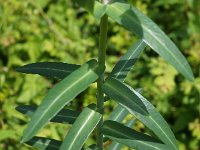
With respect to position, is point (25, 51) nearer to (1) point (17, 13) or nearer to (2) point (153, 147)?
(1) point (17, 13)

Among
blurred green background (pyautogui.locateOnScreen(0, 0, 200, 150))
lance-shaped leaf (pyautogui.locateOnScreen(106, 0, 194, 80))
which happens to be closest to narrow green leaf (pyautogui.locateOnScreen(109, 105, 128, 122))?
lance-shaped leaf (pyautogui.locateOnScreen(106, 0, 194, 80))

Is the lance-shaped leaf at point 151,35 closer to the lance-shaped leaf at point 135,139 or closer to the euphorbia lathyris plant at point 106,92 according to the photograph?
the euphorbia lathyris plant at point 106,92

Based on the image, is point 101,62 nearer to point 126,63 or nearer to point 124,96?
point 124,96

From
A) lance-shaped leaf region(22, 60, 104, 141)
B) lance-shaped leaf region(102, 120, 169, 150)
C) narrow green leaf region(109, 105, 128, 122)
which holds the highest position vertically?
lance-shaped leaf region(22, 60, 104, 141)

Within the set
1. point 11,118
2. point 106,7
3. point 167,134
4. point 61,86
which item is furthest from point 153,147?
point 11,118

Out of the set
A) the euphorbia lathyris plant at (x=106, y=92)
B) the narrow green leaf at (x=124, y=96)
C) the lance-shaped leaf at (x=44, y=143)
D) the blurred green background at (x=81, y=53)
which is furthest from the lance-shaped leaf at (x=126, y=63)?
the blurred green background at (x=81, y=53)

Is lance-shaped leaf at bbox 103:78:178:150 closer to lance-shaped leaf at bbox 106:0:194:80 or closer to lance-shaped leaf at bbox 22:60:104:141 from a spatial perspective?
lance-shaped leaf at bbox 22:60:104:141
